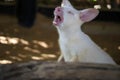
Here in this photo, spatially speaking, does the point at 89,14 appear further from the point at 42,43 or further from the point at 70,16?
the point at 42,43

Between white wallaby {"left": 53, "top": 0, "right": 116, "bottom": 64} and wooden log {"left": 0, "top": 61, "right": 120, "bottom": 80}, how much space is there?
1167mm

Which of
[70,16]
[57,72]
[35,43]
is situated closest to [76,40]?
[70,16]

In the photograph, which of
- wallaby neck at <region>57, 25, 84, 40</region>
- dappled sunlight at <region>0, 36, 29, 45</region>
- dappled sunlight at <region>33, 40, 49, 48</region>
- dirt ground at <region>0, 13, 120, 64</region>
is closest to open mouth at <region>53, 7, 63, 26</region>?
wallaby neck at <region>57, 25, 84, 40</region>

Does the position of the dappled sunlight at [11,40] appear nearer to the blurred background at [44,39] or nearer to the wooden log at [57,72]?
the blurred background at [44,39]

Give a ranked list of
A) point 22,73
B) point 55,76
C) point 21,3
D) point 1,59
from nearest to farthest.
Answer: point 21,3 → point 55,76 → point 22,73 → point 1,59

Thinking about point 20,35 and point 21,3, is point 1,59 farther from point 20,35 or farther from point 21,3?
point 21,3

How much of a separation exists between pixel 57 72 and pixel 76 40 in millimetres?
1527

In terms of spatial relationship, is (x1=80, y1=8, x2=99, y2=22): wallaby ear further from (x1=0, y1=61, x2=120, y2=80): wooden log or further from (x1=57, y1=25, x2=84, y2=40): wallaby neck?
(x1=0, y1=61, x2=120, y2=80): wooden log

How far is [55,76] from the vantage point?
173 centimetres

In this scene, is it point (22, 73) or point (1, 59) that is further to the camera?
point (1, 59)

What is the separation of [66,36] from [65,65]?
1.47 m

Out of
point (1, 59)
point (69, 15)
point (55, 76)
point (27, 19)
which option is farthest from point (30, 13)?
point (1, 59)

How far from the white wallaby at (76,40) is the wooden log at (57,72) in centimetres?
117

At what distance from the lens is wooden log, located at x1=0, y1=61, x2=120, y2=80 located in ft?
5.65
